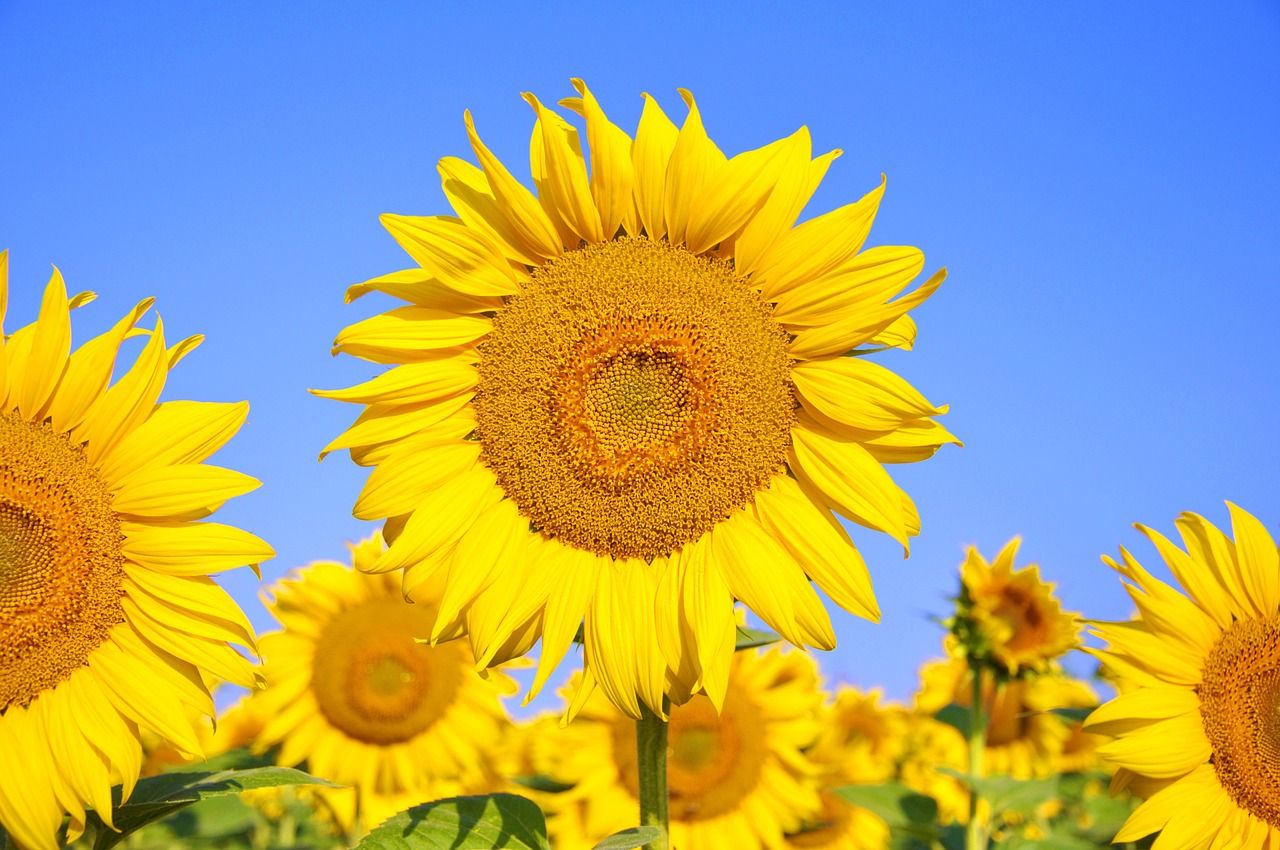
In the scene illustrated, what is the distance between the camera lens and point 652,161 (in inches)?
118

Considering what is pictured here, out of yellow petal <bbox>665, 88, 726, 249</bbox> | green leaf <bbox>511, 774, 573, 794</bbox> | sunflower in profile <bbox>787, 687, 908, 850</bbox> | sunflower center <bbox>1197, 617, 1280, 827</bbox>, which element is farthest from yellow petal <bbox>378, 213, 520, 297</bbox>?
sunflower in profile <bbox>787, 687, 908, 850</bbox>

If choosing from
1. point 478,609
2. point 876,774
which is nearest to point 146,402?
point 478,609

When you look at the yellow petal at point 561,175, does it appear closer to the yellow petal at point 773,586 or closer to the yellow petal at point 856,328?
the yellow petal at point 856,328

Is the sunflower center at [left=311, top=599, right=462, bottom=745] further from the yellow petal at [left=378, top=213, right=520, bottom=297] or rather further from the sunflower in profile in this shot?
the yellow petal at [left=378, top=213, right=520, bottom=297]

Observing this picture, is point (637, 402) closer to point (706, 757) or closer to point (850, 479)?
point (850, 479)

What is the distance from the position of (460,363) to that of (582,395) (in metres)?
0.36

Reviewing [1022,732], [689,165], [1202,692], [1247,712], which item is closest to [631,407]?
[689,165]

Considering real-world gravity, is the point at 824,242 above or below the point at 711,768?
above

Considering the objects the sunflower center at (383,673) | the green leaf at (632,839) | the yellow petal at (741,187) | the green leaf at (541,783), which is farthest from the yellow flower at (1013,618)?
the yellow petal at (741,187)

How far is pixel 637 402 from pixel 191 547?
A: 1.36m

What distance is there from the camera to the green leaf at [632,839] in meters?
2.72

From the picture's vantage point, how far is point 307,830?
833cm

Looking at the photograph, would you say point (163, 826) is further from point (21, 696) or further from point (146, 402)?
point (146, 402)

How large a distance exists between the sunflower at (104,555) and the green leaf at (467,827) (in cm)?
59
